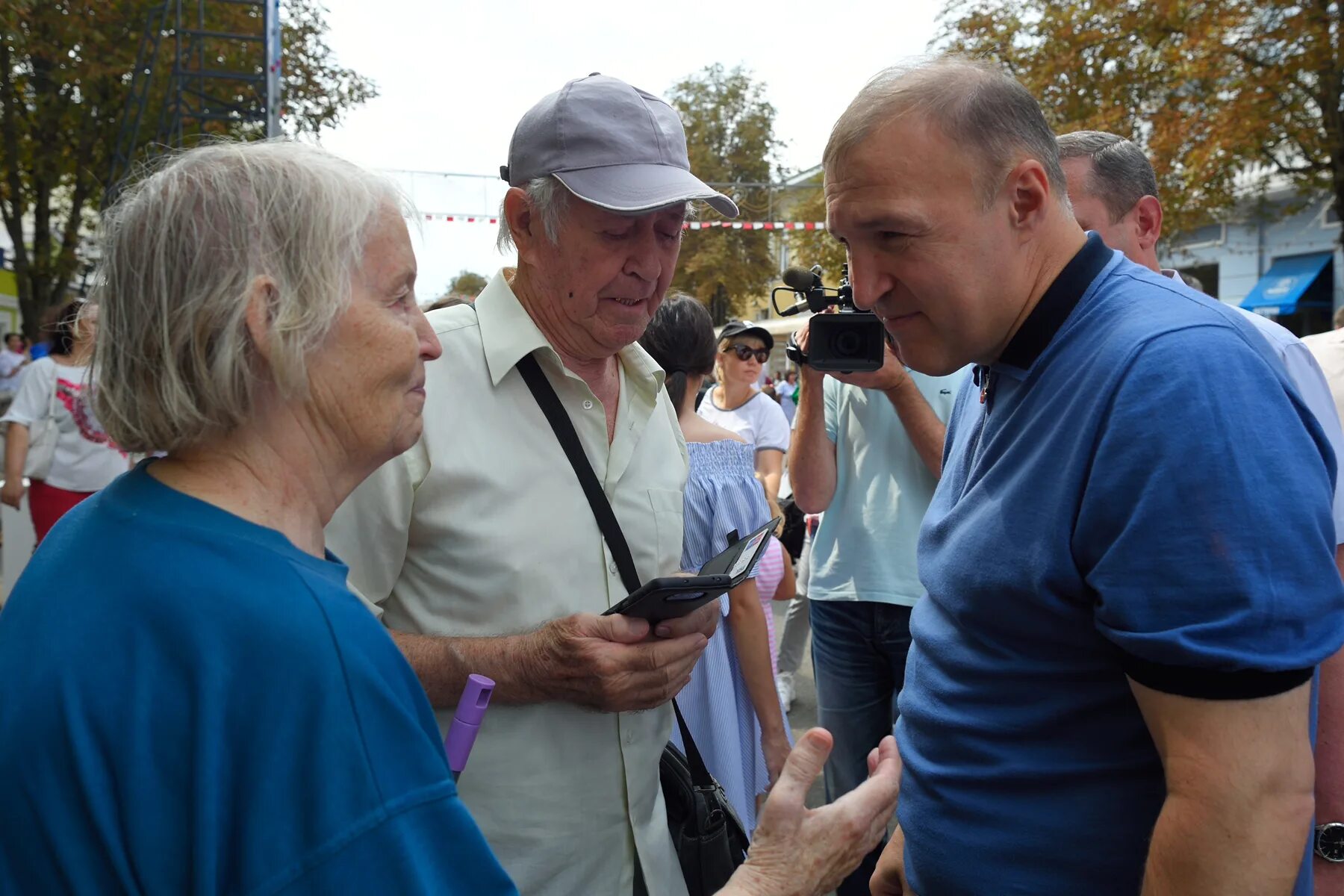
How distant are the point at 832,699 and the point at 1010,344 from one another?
2.08m

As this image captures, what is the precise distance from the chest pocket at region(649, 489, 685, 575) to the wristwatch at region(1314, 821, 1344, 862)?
1408 mm

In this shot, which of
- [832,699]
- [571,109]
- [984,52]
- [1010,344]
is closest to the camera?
[1010,344]

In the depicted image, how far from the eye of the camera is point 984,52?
17.8 metres

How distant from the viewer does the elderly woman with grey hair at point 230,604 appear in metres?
0.88

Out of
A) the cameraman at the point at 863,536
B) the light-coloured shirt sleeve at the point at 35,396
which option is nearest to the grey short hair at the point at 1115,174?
the cameraman at the point at 863,536

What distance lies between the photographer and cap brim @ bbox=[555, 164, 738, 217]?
6.21 ft

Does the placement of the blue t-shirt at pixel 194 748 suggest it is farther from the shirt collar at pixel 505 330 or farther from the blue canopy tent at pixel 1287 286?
the blue canopy tent at pixel 1287 286

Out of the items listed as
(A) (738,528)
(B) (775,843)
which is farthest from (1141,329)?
(A) (738,528)

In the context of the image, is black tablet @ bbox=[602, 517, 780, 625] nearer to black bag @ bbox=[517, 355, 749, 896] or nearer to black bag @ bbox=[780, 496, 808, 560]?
black bag @ bbox=[517, 355, 749, 896]

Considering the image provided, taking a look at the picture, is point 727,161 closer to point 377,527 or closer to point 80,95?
point 80,95

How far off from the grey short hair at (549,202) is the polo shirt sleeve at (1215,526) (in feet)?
3.77

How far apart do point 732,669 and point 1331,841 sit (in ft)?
5.15

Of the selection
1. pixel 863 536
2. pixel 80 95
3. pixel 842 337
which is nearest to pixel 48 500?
pixel 863 536

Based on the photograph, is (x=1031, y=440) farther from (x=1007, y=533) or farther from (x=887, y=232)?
→ (x=887, y=232)
